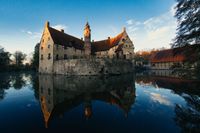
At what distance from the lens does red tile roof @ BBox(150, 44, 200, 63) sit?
11589 mm

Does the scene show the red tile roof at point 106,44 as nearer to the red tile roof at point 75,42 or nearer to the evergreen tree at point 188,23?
the red tile roof at point 75,42

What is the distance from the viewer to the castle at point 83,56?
89.9ft

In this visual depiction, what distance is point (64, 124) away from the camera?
5707 millimetres

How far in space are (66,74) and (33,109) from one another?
21.6 metres

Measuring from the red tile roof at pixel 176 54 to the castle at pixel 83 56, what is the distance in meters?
13.0

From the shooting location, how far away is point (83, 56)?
38.0 metres

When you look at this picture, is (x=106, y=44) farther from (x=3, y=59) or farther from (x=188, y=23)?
(x=3, y=59)

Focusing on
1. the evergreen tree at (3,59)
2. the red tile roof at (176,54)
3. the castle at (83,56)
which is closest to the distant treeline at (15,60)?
the evergreen tree at (3,59)

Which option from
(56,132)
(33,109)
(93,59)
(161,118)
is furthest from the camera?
(93,59)

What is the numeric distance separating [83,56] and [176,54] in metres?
27.9

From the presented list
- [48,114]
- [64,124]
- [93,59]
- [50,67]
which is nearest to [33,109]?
[48,114]

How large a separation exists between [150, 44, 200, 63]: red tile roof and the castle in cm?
1298

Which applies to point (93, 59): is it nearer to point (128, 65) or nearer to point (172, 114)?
point (128, 65)

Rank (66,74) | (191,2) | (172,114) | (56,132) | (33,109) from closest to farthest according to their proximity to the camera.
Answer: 1. (56,132)
2. (172,114)
3. (33,109)
4. (191,2)
5. (66,74)
